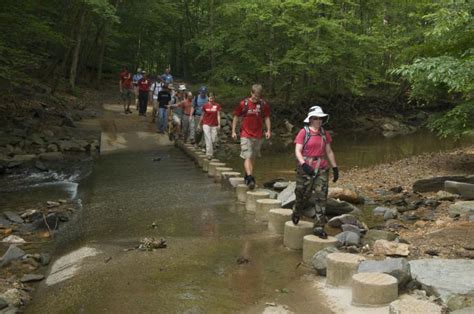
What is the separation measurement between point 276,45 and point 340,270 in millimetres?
21442

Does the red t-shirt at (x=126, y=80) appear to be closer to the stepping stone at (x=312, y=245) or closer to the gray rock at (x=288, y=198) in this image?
the gray rock at (x=288, y=198)

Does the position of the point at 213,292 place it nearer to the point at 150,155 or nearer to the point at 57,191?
the point at 57,191

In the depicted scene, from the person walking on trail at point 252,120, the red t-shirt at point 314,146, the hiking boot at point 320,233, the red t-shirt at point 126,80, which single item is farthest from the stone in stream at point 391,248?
the red t-shirt at point 126,80

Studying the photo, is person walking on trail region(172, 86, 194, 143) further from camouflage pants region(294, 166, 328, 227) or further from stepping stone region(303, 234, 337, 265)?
stepping stone region(303, 234, 337, 265)

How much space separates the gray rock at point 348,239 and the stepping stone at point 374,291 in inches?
65.3

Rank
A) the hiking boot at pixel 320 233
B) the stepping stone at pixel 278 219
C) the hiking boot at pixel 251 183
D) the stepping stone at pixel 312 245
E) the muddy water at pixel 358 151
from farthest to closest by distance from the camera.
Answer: the muddy water at pixel 358 151
the hiking boot at pixel 251 183
the stepping stone at pixel 278 219
the hiking boot at pixel 320 233
the stepping stone at pixel 312 245

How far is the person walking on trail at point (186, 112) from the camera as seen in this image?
627 inches

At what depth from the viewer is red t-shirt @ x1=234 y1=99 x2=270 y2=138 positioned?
29.6 feet

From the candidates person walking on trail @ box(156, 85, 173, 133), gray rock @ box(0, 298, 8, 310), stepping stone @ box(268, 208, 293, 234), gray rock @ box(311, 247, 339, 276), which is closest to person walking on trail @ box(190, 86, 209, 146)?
person walking on trail @ box(156, 85, 173, 133)

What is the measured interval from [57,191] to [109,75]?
29.3 m

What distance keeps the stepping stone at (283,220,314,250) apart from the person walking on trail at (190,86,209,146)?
27.5 feet

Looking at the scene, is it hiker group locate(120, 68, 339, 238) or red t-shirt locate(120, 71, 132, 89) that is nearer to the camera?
hiker group locate(120, 68, 339, 238)

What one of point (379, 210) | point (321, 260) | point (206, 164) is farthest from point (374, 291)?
point (206, 164)

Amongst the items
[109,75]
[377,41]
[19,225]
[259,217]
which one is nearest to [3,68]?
[19,225]
